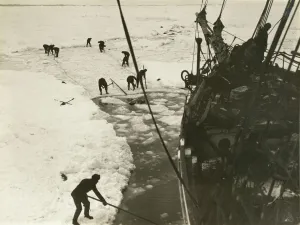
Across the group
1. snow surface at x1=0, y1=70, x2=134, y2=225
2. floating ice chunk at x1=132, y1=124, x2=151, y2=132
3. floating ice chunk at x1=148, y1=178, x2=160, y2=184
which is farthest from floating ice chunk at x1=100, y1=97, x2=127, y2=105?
floating ice chunk at x1=148, y1=178, x2=160, y2=184

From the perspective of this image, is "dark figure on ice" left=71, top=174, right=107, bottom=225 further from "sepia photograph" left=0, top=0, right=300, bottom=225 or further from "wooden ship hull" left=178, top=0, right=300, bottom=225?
"wooden ship hull" left=178, top=0, right=300, bottom=225

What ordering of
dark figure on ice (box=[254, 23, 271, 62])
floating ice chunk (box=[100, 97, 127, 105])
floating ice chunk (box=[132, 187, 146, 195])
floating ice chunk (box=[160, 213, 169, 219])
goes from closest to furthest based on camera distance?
1. floating ice chunk (box=[160, 213, 169, 219])
2. floating ice chunk (box=[132, 187, 146, 195])
3. dark figure on ice (box=[254, 23, 271, 62])
4. floating ice chunk (box=[100, 97, 127, 105])

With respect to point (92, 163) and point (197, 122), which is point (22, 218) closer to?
point (92, 163)

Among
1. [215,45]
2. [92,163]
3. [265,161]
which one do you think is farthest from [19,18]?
[265,161]

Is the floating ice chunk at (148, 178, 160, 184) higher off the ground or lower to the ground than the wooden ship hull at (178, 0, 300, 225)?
lower

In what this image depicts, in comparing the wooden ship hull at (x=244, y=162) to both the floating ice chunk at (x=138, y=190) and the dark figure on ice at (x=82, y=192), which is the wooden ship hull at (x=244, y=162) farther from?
the dark figure on ice at (x=82, y=192)
